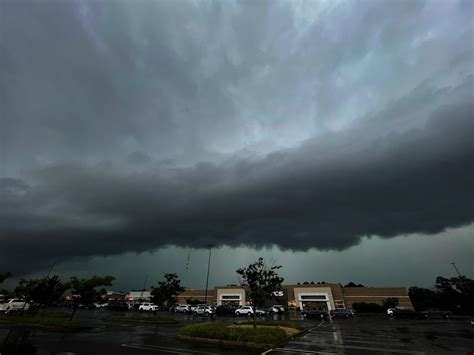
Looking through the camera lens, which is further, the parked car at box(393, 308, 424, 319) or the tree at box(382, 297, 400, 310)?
the tree at box(382, 297, 400, 310)

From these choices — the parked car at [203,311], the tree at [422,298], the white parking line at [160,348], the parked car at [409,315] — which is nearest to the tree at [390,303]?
the tree at [422,298]

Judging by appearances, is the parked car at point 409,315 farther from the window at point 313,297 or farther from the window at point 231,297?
the window at point 231,297

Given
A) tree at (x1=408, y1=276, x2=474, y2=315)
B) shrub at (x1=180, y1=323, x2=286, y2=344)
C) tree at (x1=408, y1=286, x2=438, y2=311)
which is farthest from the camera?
tree at (x1=408, y1=286, x2=438, y2=311)

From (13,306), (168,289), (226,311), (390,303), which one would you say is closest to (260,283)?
(168,289)

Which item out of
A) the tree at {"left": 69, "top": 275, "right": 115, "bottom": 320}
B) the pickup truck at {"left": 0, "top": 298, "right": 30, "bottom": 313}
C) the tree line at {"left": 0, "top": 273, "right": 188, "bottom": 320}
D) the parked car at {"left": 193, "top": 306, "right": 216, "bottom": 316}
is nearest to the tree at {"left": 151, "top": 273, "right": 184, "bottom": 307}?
the tree line at {"left": 0, "top": 273, "right": 188, "bottom": 320}

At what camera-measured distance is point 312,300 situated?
325 ft

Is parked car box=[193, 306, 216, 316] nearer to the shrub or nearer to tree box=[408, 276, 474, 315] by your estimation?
→ the shrub

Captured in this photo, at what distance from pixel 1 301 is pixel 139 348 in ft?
223

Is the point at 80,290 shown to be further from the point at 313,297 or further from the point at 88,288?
the point at 313,297

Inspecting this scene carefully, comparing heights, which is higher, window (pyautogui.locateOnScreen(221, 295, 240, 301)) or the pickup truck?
window (pyautogui.locateOnScreen(221, 295, 240, 301))

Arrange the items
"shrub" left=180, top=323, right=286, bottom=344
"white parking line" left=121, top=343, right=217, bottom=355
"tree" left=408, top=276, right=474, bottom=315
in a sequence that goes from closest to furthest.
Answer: "white parking line" left=121, top=343, right=217, bottom=355, "shrub" left=180, top=323, right=286, bottom=344, "tree" left=408, top=276, right=474, bottom=315

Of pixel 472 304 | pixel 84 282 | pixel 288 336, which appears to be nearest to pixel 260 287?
pixel 288 336

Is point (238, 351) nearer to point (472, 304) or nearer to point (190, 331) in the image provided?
point (190, 331)

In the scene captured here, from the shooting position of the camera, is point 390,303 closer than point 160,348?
No
